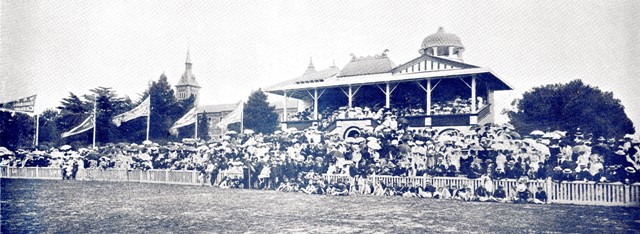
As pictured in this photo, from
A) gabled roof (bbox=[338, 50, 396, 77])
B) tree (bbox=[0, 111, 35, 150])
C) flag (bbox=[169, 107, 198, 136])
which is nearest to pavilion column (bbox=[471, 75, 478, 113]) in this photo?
gabled roof (bbox=[338, 50, 396, 77])

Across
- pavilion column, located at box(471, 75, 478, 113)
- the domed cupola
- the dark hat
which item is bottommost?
the dark hat

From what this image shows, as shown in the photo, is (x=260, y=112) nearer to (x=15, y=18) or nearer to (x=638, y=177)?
(x=15, y=18)

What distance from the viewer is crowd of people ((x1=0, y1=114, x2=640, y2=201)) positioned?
408 inches

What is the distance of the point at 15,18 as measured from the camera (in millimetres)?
8398

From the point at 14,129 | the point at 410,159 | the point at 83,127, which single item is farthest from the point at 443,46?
the point at 14,129

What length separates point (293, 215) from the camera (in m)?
8.39

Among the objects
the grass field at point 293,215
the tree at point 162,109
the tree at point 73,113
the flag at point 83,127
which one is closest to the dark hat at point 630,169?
the grass field at point 293,215

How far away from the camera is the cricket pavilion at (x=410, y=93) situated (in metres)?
18.5

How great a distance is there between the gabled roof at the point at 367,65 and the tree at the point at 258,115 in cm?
614

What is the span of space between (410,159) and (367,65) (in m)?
12.5

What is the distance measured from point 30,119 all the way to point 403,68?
26.0 meters

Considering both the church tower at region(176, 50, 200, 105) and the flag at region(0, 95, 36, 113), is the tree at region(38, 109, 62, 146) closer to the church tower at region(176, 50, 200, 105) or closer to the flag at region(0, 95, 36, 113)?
the flag at region(0, 95, 36, 113)

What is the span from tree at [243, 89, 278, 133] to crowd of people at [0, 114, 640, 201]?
874cm

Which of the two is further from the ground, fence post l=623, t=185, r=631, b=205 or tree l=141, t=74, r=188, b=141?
tree l=141, t=74, r=188, b=141
